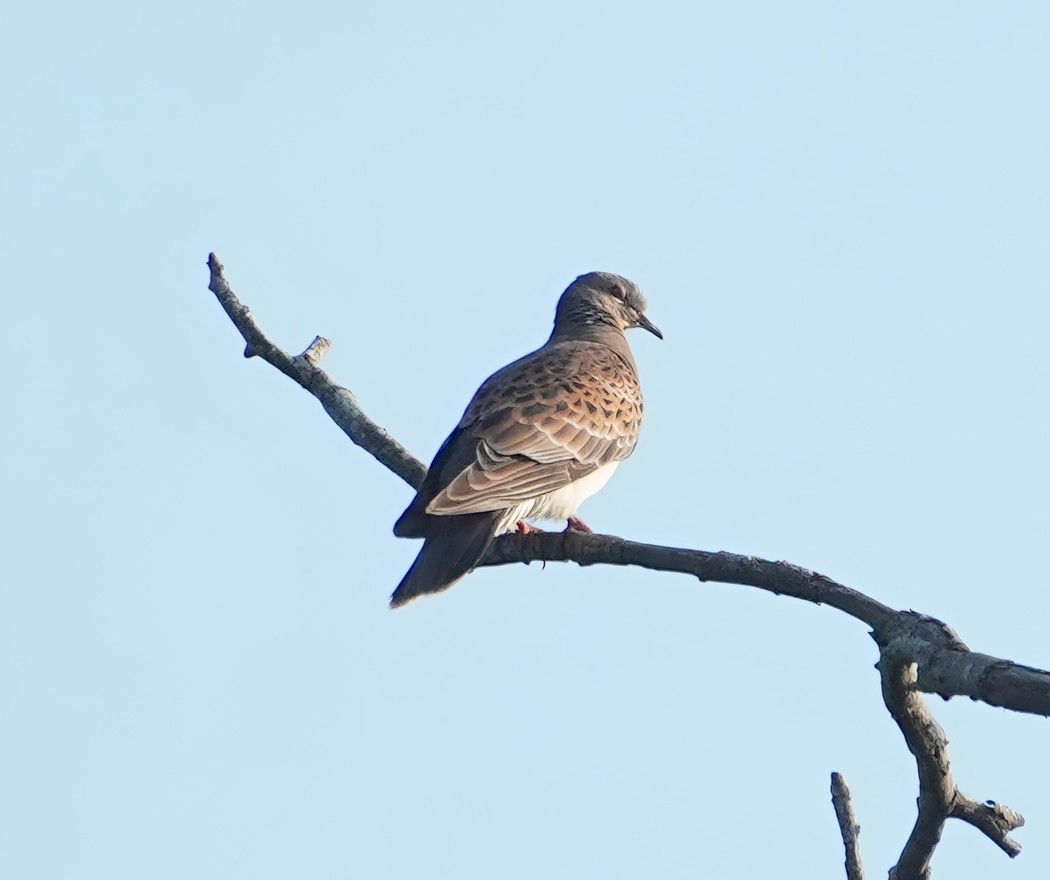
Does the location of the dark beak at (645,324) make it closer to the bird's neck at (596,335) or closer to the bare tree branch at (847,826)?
the bird's neck at (596,335)

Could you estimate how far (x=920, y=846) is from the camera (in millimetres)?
3723

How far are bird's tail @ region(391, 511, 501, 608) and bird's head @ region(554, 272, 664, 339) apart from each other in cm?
316

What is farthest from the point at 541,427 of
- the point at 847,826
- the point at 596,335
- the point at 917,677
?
the point at 917,677

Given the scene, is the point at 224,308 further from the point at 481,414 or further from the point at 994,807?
the point at 994,807

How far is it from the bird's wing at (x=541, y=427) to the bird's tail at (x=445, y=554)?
8cm

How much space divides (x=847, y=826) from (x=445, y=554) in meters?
2.33

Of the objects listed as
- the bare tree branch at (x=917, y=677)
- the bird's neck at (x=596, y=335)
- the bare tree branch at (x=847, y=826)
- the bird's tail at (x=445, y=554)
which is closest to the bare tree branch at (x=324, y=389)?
the bird's tail at (x=445, y=554)

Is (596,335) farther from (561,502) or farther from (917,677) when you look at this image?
(917,677)

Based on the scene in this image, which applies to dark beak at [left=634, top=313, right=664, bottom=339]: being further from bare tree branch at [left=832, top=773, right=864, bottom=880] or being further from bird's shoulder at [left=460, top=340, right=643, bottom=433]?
bare tree branch at [left=832, top=773, right=864, bottom=880]

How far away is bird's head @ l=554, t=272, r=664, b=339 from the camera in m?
9.02

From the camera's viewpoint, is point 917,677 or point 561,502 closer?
point 917,677

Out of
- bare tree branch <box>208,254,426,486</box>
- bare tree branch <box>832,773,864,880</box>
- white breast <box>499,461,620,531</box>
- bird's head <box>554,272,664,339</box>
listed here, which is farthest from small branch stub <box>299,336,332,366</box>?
bare tree branch <box>832,773,864,880</box>

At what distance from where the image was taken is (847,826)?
3.81m

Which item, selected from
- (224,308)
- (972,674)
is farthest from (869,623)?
(224,308)
